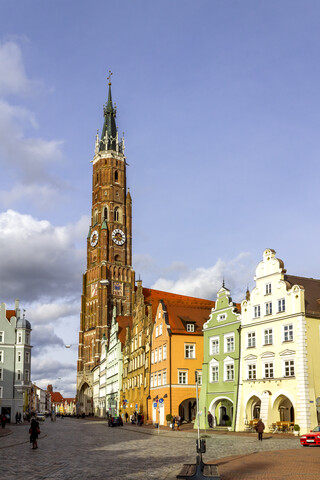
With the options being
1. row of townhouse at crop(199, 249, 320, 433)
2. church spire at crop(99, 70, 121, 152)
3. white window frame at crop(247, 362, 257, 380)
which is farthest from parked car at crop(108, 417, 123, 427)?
church spire at crop(99, 70, 121, 152)

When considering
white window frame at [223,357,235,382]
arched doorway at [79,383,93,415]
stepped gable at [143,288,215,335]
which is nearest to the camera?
white window frame at [223,357,235,382]

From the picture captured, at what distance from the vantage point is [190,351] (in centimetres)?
5969

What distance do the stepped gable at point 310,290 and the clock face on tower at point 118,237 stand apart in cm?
10537

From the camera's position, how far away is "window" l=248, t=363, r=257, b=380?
48.3m

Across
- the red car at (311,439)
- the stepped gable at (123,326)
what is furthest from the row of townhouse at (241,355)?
the stepped gable at (123,326)

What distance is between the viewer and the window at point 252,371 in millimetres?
48312

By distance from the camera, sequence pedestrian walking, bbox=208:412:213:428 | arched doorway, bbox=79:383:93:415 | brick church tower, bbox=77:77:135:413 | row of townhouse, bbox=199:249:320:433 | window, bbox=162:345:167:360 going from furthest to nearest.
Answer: arched doorway, bbox=79:383:93:415 < brick church tower, bbox=77:77:135:413 < window, bbox=162:345:167:360 < pedestrian walking, bbox=208:412:213:428 < row of townhouse, bbox=199:249:320:433

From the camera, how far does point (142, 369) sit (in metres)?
71.2

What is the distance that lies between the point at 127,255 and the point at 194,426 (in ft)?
334

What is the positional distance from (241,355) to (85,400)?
108 meters

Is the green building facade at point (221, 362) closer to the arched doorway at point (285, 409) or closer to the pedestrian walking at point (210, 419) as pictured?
the pedestrian walking at point (210, 419)

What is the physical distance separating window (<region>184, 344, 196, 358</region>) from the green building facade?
407cm

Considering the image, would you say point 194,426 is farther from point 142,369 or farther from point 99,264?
point 99,264

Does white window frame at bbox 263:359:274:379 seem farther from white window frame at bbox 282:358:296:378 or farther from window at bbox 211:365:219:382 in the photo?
window at bbox 211:365:219:382
